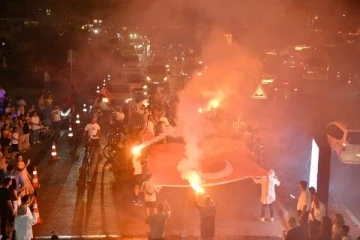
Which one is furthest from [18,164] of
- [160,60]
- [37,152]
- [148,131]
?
[160,60]

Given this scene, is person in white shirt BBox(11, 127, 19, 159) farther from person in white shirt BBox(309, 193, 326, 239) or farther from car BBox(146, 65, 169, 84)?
car BBox(146, 65, 169, 84)

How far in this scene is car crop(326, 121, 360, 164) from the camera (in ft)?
45.5

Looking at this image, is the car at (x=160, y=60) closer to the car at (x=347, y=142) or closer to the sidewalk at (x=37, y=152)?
the sidewalk at (x=37, y=152)

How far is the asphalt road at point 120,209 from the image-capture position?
30.7ft

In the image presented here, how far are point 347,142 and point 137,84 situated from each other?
38.2 feet

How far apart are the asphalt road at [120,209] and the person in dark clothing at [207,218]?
473 millimetres

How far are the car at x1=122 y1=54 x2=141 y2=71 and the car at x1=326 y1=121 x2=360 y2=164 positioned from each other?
49.2ft

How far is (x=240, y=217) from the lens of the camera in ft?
33.0

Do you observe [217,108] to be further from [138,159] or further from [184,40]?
[184,40]

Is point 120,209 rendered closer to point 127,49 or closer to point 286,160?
point 286,160

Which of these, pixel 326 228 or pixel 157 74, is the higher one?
pixel 157 74

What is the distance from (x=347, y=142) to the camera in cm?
1396

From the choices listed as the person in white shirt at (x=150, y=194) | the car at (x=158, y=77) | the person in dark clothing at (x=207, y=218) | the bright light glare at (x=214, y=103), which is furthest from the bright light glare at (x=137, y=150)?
the car at (x=158, y=77)

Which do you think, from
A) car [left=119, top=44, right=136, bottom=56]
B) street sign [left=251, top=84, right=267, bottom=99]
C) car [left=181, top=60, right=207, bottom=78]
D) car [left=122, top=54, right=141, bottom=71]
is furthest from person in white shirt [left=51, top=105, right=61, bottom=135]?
car [left=119, top=44, right=136, bottom=56]
